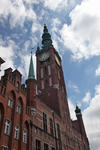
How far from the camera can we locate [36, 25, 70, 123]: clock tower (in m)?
39.5

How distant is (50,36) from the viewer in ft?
204

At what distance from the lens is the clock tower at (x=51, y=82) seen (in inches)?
1556

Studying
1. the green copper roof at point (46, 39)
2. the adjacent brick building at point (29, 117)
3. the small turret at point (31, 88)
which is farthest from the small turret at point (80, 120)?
the small turret at point (31, 88)

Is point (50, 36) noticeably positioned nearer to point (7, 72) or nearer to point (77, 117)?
point (77, 117)

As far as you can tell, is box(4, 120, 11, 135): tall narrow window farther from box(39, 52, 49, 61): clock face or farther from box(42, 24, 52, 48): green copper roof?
box(42, 24, 52, 48): green copper roof

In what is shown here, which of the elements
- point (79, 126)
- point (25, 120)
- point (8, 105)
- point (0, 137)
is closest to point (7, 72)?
point (8, 105)

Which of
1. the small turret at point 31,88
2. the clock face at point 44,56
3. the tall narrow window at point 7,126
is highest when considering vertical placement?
the clock face at point 44,56

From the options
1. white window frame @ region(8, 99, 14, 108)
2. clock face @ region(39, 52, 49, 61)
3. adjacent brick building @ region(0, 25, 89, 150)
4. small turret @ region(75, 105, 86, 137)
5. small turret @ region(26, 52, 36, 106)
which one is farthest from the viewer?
small turret @ region(75, 105, 86, 137)

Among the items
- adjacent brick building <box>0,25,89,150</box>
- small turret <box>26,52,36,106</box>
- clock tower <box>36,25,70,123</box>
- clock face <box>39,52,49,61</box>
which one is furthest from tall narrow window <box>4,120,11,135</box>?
clock face <box>39,52,49,61</box>

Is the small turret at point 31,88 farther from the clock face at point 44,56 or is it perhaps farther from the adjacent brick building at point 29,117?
the clock face at point 44,56

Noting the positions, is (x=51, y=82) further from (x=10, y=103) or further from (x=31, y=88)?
(x=10, y=103)

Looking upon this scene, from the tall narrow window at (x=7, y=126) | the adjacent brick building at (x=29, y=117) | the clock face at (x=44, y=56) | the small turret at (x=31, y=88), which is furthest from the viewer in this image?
the clock face at (x=44, y=56)

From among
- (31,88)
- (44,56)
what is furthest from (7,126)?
(44,56)

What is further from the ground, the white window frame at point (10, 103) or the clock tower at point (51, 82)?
the clock tower at point (51, 82)
